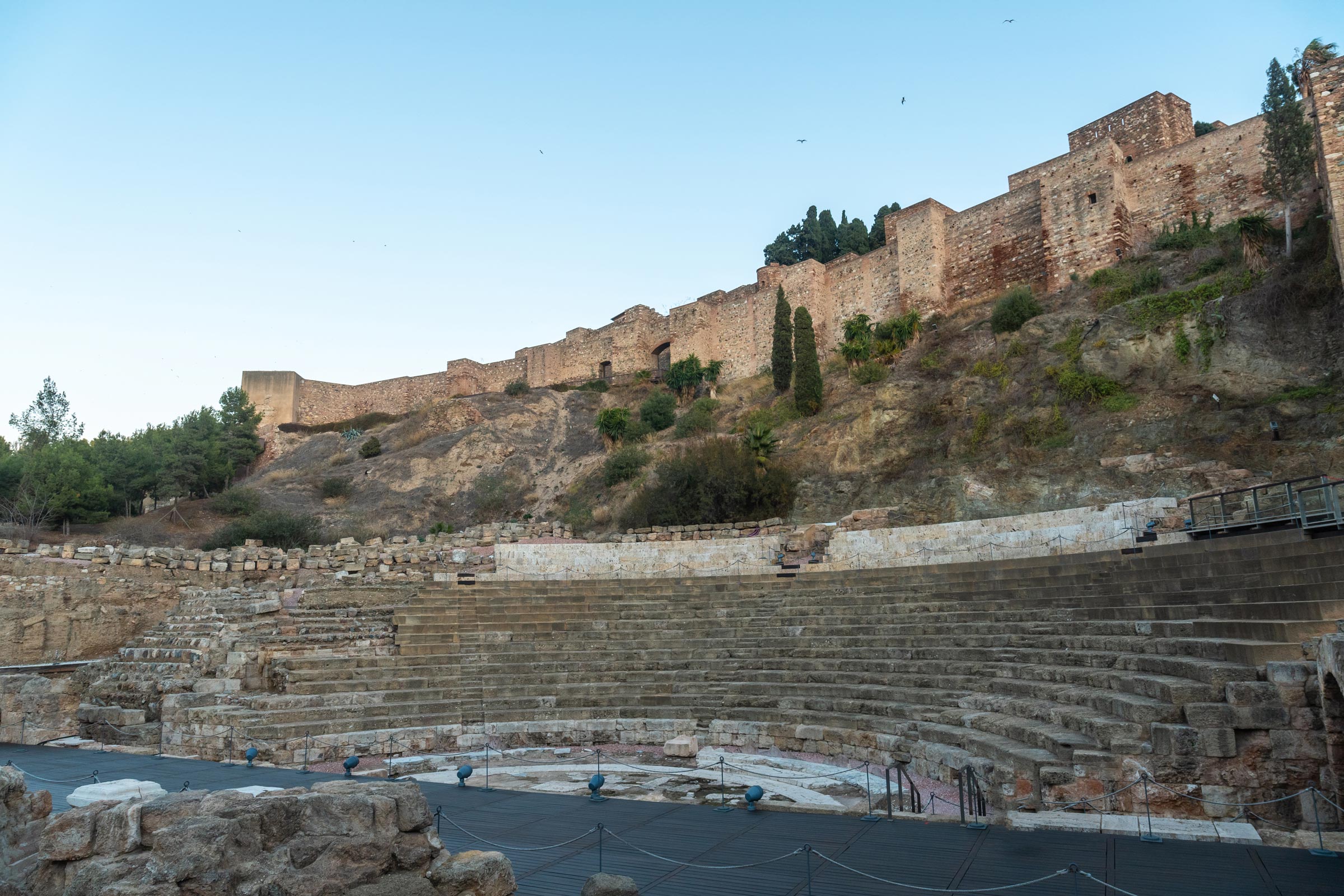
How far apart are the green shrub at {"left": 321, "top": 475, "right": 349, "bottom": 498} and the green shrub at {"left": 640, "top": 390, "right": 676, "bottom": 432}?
41.0ft

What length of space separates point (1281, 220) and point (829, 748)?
1985 cm

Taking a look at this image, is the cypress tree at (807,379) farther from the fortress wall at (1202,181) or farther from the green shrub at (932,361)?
the fortress wall at (1202,181)

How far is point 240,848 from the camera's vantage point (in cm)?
416

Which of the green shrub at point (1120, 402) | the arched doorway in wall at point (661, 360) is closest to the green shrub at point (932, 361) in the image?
the green shrub at point (1120, 402)

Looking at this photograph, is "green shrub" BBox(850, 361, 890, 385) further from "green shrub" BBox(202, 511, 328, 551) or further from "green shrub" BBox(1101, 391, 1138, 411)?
"green shrub" BBox(202, 511, 328, 551)

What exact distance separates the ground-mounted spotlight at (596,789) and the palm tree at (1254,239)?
19.3m

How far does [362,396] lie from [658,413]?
914 inches

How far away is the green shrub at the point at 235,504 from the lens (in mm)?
28609

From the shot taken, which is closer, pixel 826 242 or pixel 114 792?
pixel 114 792

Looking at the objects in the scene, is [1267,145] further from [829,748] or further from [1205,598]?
[829,748]

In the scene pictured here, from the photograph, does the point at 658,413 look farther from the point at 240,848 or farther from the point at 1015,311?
the point at 240,848

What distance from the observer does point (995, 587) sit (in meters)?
11.7

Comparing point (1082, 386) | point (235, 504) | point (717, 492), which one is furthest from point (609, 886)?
point (235, 504)

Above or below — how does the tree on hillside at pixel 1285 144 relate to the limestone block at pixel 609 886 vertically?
above
